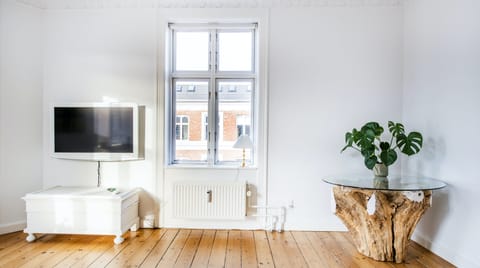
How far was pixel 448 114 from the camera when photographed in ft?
8.00

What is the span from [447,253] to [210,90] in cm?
296

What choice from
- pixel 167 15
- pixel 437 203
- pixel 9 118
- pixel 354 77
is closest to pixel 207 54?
pixel 167 15

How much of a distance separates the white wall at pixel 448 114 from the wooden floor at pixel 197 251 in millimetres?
307

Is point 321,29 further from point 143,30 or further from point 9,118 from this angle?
point 9,118

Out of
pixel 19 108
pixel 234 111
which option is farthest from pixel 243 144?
pixel 19 108

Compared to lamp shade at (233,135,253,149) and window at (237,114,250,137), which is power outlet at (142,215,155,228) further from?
window at (237,114,250,137)

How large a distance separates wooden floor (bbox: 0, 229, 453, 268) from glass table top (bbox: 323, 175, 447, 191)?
704 mm

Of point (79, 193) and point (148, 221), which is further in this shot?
point (148, 221)

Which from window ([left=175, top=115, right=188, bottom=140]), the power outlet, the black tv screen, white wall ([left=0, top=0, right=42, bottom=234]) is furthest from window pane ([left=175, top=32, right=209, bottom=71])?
the power outlet

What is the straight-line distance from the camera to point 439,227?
2.54 m

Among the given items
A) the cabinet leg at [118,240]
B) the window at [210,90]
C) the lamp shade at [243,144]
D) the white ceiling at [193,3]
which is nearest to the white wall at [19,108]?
the white ceiling at [193,3]

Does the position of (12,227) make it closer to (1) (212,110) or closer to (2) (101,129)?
(2) (101,129)

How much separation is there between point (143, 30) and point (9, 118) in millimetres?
1822

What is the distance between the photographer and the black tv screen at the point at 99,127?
9.95ft
